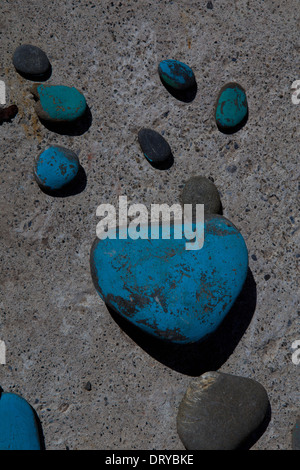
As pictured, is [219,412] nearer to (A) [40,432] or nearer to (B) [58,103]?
(A) [40,432]

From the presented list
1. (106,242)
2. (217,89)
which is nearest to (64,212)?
(106,242)

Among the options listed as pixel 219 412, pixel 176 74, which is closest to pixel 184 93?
pixel 176 74

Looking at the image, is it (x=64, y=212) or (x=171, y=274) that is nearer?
(x=171, y=274)

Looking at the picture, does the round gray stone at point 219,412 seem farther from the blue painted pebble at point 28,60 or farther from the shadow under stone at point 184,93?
the blue painted pebble at point 28,60

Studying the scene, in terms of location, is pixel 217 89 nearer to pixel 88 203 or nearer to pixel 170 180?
pixel 170 180

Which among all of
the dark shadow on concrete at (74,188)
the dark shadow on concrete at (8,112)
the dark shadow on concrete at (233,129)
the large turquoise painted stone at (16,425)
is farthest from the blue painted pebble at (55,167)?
the large turquoise painted stone at (16,425)

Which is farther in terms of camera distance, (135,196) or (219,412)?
(135,196)

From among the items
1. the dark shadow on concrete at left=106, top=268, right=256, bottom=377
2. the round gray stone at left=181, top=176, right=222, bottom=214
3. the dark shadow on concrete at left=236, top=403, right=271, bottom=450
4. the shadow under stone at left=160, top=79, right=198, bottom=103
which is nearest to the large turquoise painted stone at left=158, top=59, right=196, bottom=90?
the shadow under stone at left=160, top=79, right=198, bottom=103
